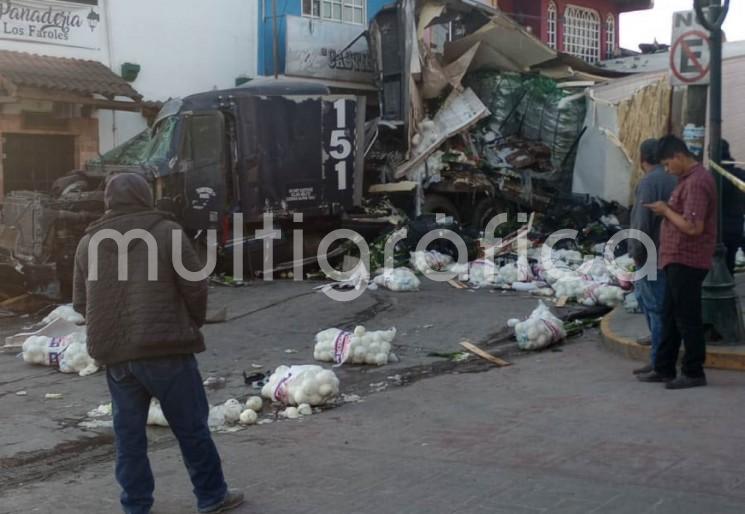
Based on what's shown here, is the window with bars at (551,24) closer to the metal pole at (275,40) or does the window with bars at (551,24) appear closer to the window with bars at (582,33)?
the window with bars at (582,33)

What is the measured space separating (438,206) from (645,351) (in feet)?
31.2

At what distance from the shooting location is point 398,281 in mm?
12500

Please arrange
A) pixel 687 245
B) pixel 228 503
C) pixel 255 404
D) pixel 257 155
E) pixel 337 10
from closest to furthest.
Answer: pixel 228 503, pixel 687 245, pixel 255 404, pixel 257 155, pixel 337 10

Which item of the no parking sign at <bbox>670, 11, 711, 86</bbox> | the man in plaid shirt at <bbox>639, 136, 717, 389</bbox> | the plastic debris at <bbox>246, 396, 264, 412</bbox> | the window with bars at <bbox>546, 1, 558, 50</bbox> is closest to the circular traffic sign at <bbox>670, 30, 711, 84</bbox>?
the no parking sign at <bbox>670, 11, 711, 86</bbox>

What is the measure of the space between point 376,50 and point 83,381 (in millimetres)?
11895

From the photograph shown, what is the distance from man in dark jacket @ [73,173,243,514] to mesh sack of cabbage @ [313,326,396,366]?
155 inches

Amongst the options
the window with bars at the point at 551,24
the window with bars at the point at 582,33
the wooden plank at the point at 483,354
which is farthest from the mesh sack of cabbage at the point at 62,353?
the window with bars at the point at 582,33

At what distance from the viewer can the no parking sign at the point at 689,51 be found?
8.14 metres

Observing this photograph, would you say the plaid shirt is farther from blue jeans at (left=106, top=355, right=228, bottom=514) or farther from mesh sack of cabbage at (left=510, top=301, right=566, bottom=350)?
blue jeans at (left=106, top=355, right=228, bottom=514)

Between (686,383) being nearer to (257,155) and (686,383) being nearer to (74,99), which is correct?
(257,155)

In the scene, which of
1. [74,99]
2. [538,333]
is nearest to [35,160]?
[74,99]

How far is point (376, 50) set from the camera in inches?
743

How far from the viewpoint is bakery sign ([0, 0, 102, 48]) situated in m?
15.4

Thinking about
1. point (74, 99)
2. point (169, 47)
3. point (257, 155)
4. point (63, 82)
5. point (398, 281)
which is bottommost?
point (398, 281)
